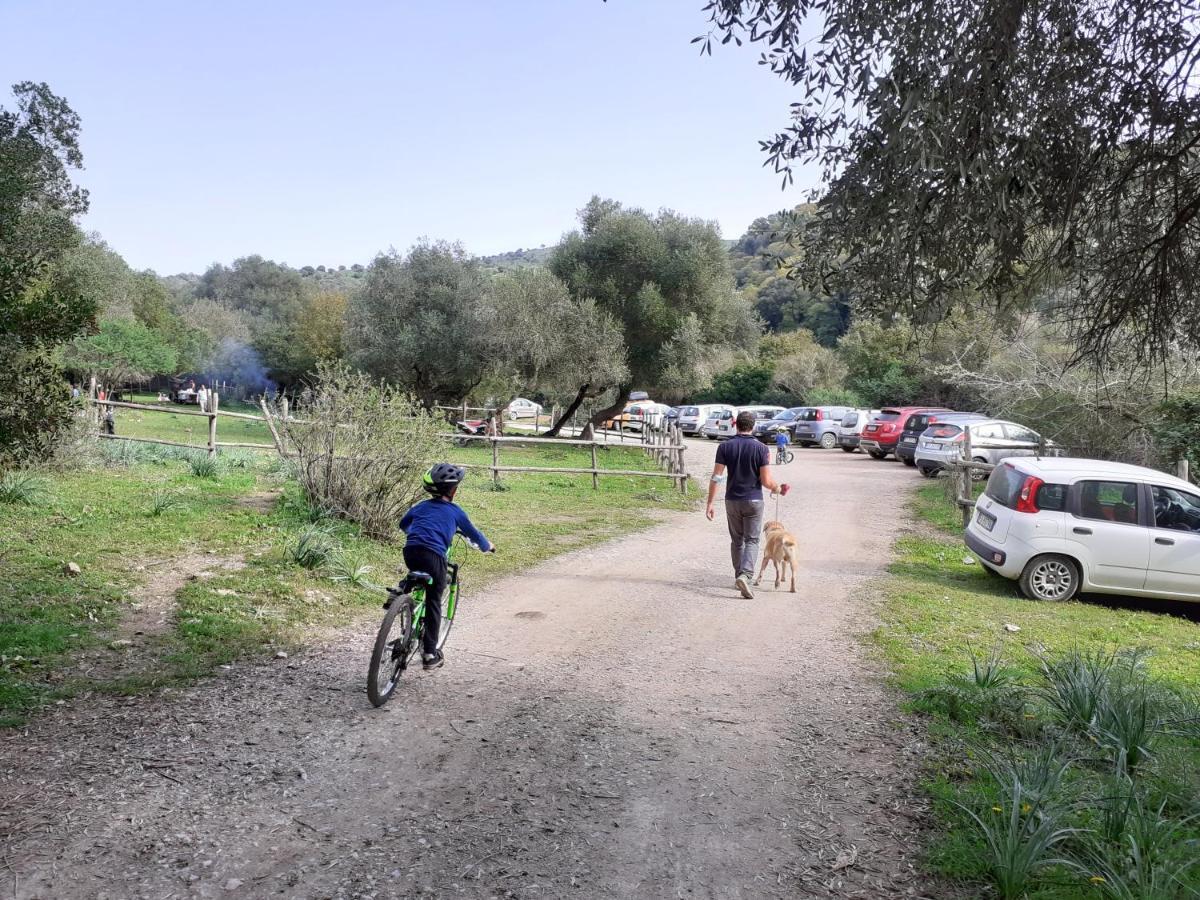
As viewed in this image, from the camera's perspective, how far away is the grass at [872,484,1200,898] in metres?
3.09

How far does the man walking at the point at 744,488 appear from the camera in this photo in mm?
8055

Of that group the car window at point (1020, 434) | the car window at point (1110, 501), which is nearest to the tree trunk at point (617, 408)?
the car window at point (1020, 434)

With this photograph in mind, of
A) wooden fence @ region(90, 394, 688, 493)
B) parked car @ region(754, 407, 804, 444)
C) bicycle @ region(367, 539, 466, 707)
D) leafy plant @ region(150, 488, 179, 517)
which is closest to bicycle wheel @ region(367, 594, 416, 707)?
bicycle @ region(367, 539, 466, 707)

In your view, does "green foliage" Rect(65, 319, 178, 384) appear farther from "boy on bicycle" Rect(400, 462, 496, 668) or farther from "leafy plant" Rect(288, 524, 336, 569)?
"boy on bicycle" Rect(400, 462, 496, 668)

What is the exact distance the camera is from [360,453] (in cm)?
943

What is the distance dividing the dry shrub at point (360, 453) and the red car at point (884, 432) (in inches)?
767

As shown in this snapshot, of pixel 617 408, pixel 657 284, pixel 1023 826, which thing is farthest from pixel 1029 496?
pixel 617 408

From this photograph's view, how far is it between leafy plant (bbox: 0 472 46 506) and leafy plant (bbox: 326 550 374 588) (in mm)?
4259

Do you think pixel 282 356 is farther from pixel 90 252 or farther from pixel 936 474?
pixel 936 474

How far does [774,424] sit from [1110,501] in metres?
25.3

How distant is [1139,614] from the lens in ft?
28.9

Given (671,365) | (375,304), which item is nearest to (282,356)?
(375,304)

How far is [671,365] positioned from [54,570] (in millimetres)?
22437

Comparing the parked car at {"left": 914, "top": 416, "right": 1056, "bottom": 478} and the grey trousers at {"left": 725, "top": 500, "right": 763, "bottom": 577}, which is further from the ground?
the parked car at {"left": 914, "top": 416, "right": 1056, "bottom": 478}
